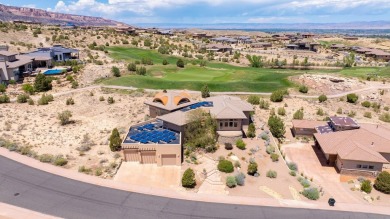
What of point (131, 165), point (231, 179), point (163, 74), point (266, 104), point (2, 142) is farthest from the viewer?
point (163, 74)

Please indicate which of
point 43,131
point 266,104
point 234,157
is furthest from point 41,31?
point 234,157

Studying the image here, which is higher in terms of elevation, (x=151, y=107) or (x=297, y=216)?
(x=151, y=107)

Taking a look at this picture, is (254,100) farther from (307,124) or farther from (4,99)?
(4,99)

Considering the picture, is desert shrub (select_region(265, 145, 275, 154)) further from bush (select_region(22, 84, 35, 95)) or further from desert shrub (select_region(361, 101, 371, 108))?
bush (select_region(22, 84, 35, 95))

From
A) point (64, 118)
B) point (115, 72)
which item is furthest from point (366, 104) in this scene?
point (115, 72)

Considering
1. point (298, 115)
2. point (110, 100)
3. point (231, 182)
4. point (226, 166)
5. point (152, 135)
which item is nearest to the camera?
point (231, 182)

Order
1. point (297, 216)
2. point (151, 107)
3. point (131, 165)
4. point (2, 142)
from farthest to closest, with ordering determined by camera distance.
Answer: point (151, 107) < point (2, 142) < point (131, 165) < point (297, 216)

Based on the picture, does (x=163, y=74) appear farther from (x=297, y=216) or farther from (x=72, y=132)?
(x=297, y=216)
